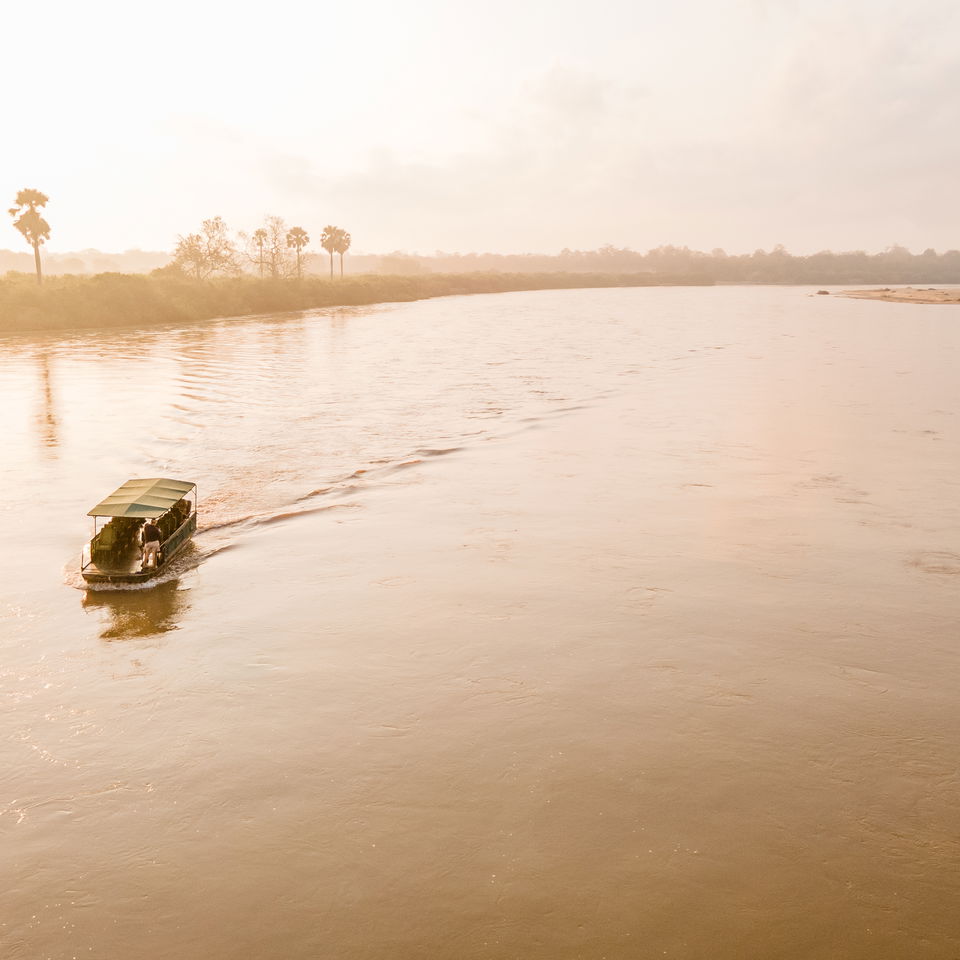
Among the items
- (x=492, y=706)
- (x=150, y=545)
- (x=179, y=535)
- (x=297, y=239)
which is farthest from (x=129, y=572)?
(x=297, y=239)

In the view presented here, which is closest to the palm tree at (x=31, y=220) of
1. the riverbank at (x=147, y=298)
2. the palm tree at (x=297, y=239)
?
the riverbank at (x=147, y=298)

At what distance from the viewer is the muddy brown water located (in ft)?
30.2

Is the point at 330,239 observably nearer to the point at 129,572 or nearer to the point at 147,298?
the point at 147,298

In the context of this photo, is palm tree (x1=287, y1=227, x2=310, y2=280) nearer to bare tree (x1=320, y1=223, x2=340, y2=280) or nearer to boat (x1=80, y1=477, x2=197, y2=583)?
bare tree (x1=320, y1=223, x2=340, y2=280)

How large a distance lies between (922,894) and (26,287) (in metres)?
85.0

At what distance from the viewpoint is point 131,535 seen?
63.4ft

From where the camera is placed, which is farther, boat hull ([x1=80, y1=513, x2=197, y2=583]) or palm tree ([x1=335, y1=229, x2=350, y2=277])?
palm tree ([x1=335, y1=229, x2=350, y2=277])

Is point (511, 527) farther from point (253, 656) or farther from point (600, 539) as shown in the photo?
point (253, 656)

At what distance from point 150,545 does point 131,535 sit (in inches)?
30.7

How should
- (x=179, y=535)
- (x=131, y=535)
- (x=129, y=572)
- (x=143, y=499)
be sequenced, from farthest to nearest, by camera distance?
(x=179, y=535)
(x=143, y=499)
(x=131, y=535)
(x=129, y=572)

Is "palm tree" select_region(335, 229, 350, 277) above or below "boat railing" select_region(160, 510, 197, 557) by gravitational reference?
above

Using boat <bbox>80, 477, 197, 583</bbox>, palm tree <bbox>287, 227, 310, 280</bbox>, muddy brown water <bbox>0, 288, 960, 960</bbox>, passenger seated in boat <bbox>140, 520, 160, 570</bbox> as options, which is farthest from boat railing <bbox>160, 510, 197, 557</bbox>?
palm tree <bbox>287, 227, 310, 280</bbox>

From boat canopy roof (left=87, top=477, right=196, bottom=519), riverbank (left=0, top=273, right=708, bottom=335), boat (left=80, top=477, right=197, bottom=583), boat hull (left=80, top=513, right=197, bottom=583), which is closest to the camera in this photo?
boat hull (left=80, top=513, right=197, bottom=583)

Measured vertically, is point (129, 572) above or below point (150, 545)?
below
